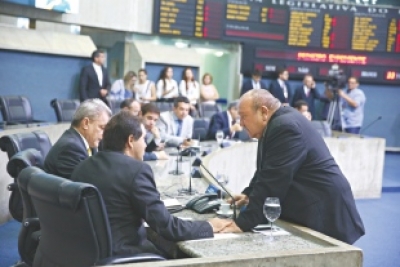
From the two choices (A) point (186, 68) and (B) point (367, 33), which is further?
(B) point (367, 33)

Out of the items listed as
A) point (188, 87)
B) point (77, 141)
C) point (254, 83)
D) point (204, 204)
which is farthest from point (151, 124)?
point (254, 83)

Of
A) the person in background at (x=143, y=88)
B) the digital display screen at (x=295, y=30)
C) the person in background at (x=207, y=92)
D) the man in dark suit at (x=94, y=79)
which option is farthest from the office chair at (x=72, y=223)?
the digital display screen at (x=295, y=30)

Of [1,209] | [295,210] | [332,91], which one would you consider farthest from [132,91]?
[295,210]

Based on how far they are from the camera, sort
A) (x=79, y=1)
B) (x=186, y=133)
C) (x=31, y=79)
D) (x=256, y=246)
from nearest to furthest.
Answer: (x=256, y=246) → (x=186, y=133) → (x=31, y=79) → (x=79, y=1)

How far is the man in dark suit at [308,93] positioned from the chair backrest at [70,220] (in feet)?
29.1

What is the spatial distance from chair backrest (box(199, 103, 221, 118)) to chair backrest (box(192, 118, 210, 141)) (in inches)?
55.3

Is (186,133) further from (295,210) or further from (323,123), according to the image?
(295,210)

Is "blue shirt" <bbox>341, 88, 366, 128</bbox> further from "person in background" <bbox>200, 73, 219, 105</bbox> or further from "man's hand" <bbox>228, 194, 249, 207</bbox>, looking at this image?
"man's hand" <bbox>228, 194, 249, 207</bbox>

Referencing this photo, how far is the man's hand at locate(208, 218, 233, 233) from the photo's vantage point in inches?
110

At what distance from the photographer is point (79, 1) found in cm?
956

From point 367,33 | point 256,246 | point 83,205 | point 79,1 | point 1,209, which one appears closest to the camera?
point 83,205

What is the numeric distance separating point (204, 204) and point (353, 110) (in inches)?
316

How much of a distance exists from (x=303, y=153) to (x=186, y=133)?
4238 mm

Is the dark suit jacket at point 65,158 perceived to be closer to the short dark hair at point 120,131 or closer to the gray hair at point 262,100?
the short dark hair at point 120,131
